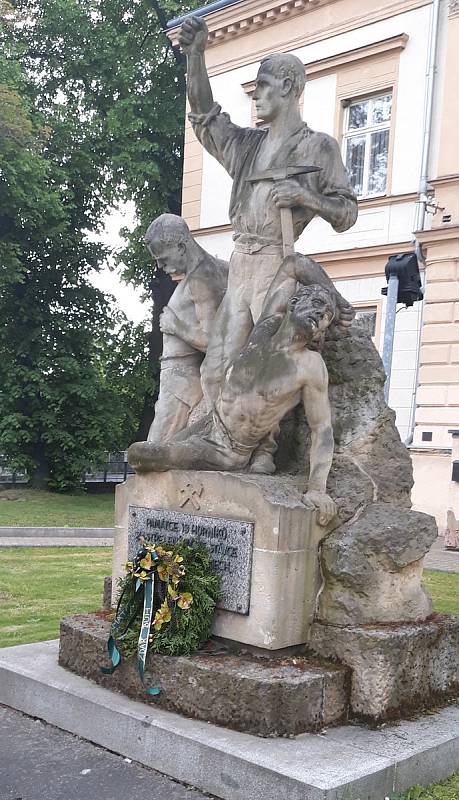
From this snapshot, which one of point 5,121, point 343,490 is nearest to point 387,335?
point 343,490

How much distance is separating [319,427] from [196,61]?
2146mm

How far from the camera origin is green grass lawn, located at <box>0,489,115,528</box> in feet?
46.6

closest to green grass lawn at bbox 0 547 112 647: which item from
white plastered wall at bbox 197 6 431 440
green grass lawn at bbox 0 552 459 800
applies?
green grass lawn at bbox 0 552 459 800

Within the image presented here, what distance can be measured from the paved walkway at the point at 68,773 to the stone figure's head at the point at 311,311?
205 cm

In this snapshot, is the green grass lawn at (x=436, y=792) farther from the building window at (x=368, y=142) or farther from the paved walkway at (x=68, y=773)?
the building window at (x=368, y=142)

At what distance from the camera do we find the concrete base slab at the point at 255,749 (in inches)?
126

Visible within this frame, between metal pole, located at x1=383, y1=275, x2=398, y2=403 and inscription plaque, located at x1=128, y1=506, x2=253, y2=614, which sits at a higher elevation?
metal pole, located at x1=383, y1=275, x2=398, y2=403

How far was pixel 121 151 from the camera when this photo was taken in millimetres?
20812

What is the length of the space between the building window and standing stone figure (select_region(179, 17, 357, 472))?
38.4ft

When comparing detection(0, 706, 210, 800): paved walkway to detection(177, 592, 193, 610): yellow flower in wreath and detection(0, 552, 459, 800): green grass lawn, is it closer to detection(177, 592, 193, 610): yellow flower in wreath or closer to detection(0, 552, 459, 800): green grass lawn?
detection(177, 592, 193, 610): yellow flower in wreath

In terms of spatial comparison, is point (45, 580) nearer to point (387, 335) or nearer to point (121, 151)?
point (387, 335)

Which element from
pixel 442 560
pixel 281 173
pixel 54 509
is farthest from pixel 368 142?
pixel 281 173

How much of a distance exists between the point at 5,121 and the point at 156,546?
49.2 ft

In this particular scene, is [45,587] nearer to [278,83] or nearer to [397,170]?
[278,83]
